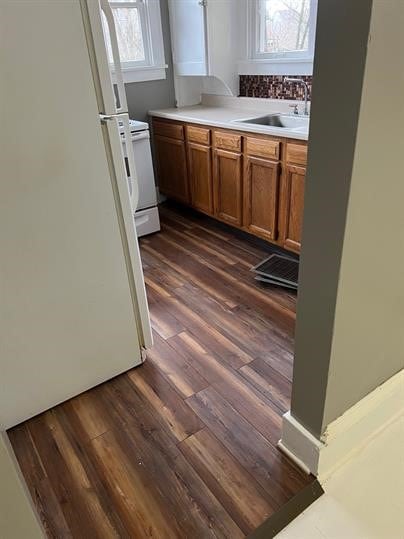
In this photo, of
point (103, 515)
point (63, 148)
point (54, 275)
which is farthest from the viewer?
point (54, 275)

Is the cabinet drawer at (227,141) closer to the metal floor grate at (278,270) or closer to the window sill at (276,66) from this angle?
the window sill at (276,66)

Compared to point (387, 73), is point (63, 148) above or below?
below

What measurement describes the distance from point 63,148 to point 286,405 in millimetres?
1373

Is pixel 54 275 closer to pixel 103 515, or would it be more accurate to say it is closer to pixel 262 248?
pixel 103 515

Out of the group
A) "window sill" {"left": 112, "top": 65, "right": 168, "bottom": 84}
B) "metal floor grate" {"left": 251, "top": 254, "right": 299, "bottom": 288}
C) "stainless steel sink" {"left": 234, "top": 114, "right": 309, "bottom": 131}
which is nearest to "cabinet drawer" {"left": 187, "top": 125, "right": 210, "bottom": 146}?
"stainless steel sink" {"left": 234, "top": 114, "right": 309, "bottom": 131}

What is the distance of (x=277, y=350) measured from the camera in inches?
81.0

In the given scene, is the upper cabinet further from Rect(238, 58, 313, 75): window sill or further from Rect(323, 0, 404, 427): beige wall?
Rect(323, 0, 404, 427): beige wall

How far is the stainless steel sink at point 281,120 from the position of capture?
291 cm

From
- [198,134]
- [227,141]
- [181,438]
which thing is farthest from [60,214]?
[198,134]

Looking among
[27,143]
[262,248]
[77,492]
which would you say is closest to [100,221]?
[27,143]

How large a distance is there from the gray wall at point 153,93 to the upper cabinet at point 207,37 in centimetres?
7

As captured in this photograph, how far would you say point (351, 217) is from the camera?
1.02 m

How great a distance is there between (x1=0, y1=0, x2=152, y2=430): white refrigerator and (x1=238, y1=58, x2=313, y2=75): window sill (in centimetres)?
168

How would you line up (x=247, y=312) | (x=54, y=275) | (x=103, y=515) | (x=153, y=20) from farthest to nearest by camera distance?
(x=153, y=20), (x=247, y=312), (x=54, y=275), (x=103, y=515)
